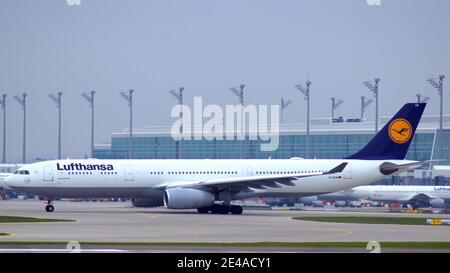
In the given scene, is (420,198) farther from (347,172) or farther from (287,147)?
(287,147)

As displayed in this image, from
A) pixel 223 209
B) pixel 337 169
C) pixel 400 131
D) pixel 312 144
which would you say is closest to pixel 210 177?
pixel 223 209

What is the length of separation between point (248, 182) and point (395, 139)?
42.8 ft

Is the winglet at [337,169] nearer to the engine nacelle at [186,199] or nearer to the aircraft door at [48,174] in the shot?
the engine nacelle at [186,199]

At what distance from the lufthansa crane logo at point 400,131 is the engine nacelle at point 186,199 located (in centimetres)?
1571

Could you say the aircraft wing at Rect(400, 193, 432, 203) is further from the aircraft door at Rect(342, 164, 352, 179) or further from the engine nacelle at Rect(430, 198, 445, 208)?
the aircraft door at Rect(342, 164, 352, 179)

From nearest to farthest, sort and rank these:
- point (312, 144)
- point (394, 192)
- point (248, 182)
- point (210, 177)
Answer: point (248, 182)
point (210, 177)
point (394, 192)
point (312, 144)

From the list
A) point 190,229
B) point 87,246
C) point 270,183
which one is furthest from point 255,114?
point 87,246

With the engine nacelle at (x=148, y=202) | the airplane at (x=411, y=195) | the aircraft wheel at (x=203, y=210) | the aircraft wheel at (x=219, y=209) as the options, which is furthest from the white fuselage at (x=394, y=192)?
the aircraft wheel at (x=203, y=210)

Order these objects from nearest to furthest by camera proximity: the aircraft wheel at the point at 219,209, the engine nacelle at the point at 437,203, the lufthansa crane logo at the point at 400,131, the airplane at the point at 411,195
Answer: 1. the aircraft wheel at the point at 219,209
2. the lufthansa crane logo at the point at 400,131
3. the engine nacelle at the point at 437,203
4. the airplane at the point at 411,195

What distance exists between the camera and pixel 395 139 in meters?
78.7

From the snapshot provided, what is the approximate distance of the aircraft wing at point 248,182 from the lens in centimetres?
7238

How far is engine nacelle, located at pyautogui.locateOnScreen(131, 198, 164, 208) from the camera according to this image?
76.7 m

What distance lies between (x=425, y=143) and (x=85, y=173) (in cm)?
9436
